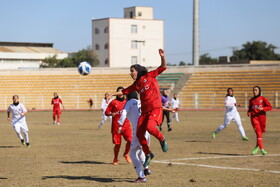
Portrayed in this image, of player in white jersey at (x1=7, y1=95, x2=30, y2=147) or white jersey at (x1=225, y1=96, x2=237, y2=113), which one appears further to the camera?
A: white jersey at (x1=225, y1=96, x2=237, y2=113)

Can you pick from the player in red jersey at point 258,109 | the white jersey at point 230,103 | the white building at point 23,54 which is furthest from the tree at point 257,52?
the player in red jersey at point 258,109

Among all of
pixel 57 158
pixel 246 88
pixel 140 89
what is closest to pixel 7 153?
pixel 57 158

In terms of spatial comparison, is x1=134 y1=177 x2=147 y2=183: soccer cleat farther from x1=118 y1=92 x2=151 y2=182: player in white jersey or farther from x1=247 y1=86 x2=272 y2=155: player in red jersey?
x1=247 y1=86 x2=272 y2=155: player in red jersey

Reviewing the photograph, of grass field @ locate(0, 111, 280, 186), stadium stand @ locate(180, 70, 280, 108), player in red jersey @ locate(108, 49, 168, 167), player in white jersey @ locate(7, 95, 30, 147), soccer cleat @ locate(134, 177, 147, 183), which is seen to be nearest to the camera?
player in red jersey @ locate(108, 49, 168, 167)

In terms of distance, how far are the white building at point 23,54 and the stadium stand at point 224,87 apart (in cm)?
5334

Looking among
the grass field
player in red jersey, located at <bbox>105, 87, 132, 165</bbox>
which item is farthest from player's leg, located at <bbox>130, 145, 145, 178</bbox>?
player in red jersey, located at <bbox>105, 87, 132, 165</bbox>

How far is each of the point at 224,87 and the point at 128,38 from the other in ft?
183

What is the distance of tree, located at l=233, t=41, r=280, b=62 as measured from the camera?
398ft

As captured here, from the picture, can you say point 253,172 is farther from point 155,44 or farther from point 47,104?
point 155,44

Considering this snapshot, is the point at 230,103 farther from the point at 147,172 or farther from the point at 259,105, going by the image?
the point at 147,172

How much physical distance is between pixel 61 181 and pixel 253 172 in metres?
4.20

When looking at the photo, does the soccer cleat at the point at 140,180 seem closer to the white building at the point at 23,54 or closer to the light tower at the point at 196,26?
the light tower at the point at 196,26

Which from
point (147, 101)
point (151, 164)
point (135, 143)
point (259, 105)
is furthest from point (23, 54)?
point (147, 101)

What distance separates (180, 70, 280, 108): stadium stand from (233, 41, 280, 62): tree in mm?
63650
